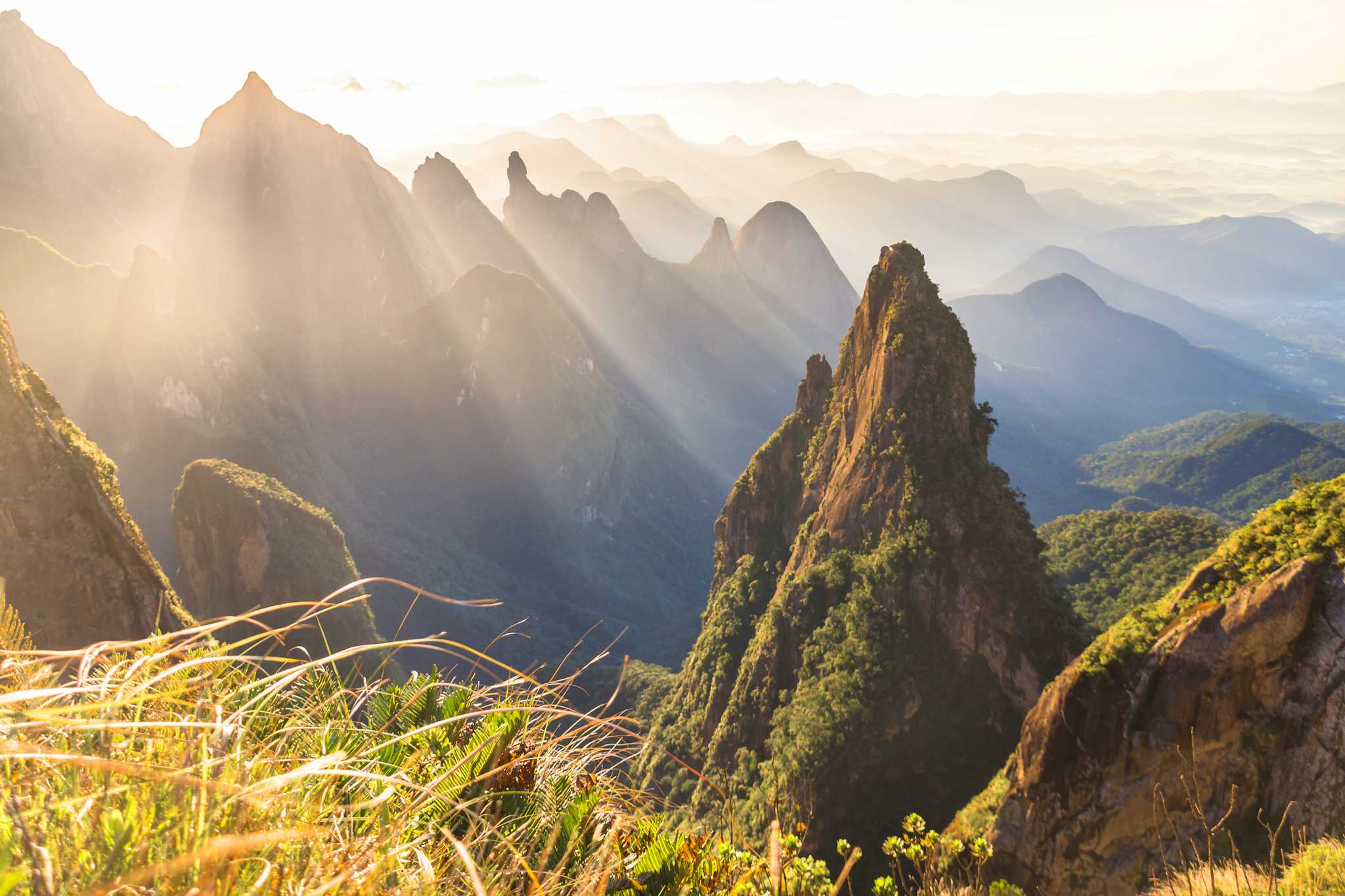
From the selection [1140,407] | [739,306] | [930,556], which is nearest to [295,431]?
[930,556]

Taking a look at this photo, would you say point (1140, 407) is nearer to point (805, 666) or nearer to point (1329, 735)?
point (805, 666)

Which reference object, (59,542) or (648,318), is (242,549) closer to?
(59,542)

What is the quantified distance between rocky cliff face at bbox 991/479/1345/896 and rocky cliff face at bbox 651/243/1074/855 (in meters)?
8.23

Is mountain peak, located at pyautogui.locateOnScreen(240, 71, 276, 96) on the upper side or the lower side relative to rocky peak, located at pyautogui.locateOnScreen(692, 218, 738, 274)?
upper

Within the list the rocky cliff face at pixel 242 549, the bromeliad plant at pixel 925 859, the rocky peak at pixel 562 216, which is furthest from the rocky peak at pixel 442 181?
the bromeliad plant at pixel 925 859

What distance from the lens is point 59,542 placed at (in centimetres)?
1950

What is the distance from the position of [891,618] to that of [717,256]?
141 m

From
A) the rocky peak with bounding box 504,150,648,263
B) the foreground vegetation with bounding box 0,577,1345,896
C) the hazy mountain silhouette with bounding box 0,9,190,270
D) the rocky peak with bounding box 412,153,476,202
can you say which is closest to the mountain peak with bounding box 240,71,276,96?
the hazy mountain silhouette with bounding box 0,9,190,270

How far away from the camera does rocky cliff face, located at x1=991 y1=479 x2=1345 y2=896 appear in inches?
436

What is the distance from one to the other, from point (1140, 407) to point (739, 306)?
399ft

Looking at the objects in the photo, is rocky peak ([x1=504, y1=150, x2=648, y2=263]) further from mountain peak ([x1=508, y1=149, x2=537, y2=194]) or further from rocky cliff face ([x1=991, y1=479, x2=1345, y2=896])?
rocky cliff face ([x1=991, y1=479, x2=1345, y2=896])

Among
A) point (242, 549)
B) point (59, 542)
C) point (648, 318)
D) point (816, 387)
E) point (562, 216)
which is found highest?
point (562, 216)

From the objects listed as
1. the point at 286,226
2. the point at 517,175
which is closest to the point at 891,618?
the point at 286,226

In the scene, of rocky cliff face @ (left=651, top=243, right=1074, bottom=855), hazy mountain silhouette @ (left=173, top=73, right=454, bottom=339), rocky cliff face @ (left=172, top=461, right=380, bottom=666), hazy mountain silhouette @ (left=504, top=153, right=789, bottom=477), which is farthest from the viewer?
hazy mountain silhouette @ (left=504, top=153, right=789, bottom=477)
